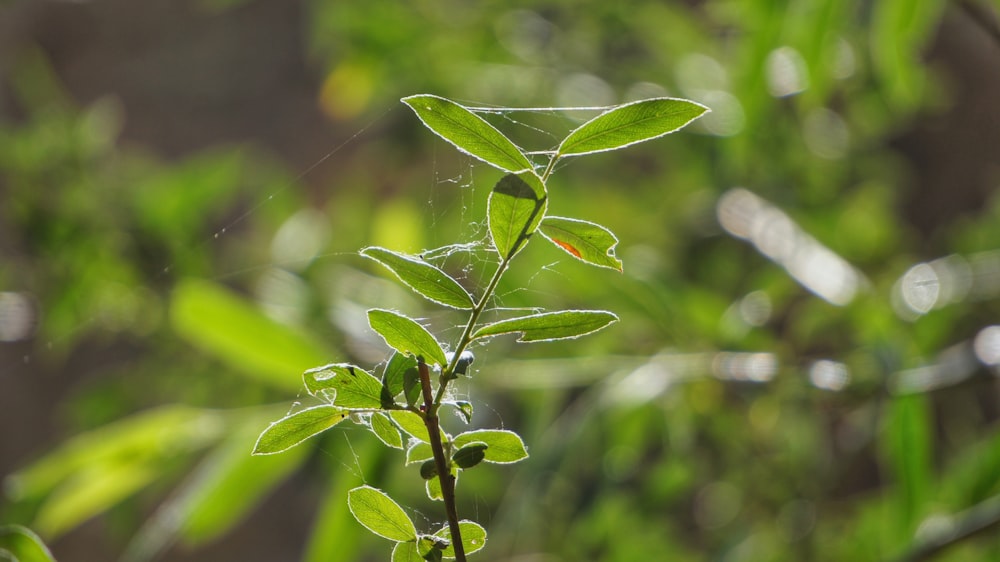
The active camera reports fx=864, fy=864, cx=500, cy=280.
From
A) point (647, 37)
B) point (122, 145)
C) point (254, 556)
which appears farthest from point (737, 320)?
point (122, 145)

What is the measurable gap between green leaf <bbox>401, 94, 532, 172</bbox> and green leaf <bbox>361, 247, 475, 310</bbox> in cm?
3

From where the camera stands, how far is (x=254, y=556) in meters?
2.58

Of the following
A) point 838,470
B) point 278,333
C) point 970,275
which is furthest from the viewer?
point 838,470

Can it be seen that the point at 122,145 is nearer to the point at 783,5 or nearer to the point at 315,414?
the point at 783,5

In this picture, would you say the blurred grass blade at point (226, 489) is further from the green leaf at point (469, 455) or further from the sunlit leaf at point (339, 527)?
the green leaf at point (469, 455)

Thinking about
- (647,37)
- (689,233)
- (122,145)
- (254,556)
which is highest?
(647,37)

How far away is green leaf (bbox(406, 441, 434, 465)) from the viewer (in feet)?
0.83

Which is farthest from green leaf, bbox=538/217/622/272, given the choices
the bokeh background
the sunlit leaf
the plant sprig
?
the sunlit leaf

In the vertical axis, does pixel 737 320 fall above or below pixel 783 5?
below

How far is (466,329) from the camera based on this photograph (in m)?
0.23

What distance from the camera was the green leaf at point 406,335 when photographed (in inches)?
9.0

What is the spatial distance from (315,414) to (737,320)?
2.00ft

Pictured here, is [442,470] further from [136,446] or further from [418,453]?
[136,446]

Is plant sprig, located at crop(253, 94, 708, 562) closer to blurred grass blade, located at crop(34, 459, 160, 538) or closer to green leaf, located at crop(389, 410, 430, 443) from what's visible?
green leaf, located at crop(389, 410, 430, 443)
